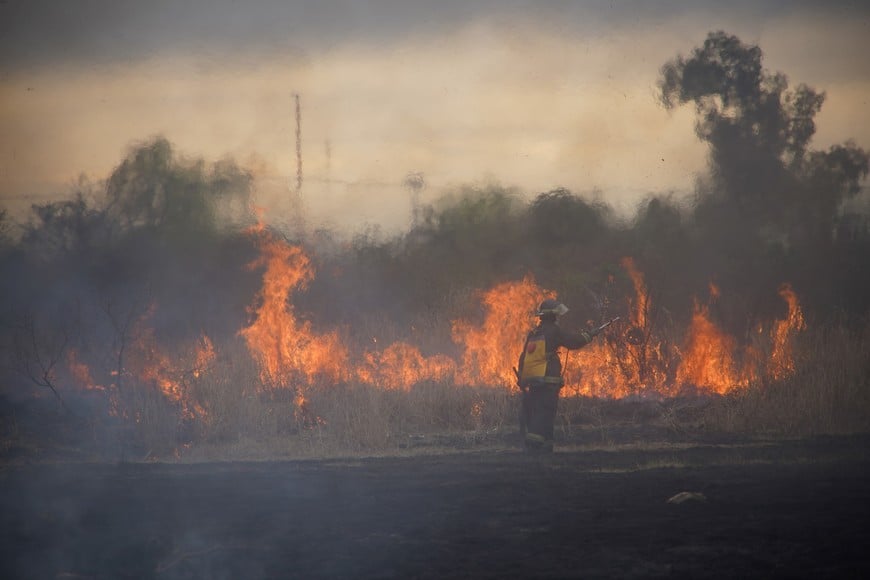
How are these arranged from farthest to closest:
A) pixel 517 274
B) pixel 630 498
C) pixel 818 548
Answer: pixel 517 274 < pixel 630 498 < pixel 818 548

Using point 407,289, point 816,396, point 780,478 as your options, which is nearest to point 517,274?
point 407,289

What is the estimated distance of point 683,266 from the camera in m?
26.2

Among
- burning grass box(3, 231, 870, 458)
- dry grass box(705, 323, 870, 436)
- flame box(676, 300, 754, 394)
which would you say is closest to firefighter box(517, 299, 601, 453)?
burning grass box(3, 231, 870, 458)

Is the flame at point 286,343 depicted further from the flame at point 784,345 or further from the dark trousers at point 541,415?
the flame at point 784,345

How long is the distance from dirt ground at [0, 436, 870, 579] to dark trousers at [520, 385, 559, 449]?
307 mm

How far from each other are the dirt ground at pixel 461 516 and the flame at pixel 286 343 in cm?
527

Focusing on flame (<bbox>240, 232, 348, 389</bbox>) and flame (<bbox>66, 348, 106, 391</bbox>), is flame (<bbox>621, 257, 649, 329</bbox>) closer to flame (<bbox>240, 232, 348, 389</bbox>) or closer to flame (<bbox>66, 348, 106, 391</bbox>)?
flame (<bbox>240, 232, 348, 389</bbox>)

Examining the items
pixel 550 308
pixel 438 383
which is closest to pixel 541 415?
pixel 550 308

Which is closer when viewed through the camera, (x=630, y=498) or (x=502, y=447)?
(x=630, y=498)

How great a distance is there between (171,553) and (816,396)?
35.6 feet

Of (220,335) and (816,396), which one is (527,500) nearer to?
(816,396)

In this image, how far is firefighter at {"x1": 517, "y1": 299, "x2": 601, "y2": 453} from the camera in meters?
15.2

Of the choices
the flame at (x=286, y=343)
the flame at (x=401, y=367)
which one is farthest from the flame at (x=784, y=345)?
the flame at (x=286, y=343)

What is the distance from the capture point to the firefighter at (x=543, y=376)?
1519 centimetres
